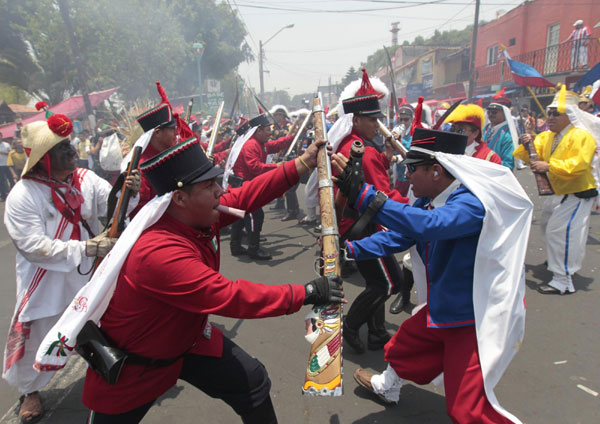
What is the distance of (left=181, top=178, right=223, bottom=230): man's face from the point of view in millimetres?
1811

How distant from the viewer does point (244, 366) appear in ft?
7.02

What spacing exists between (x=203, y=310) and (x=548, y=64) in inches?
933

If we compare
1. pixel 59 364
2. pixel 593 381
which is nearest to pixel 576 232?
pixel 593 381

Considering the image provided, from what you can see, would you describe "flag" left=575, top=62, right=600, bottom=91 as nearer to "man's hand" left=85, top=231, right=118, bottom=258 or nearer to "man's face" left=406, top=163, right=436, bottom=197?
"man's face" left=406, top=163, right=436, bottom=197

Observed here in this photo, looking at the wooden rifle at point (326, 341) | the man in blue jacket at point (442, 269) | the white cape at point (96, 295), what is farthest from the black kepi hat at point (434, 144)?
the white cape at point (96, 295)

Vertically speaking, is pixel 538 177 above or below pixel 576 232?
above

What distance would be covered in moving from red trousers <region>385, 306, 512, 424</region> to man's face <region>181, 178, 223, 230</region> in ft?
4.84

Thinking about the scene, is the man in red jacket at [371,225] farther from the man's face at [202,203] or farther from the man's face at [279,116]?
the man's face at [279,116]

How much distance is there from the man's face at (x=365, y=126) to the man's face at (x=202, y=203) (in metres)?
1.92

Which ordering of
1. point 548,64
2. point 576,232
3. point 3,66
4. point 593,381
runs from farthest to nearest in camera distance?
point 3,66 < point 548,64 < point 576,232 < point 593,381

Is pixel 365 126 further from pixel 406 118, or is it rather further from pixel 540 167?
pixel 406 118

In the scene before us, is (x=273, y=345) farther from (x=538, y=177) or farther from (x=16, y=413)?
(x=538, y=177)

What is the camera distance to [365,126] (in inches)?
134

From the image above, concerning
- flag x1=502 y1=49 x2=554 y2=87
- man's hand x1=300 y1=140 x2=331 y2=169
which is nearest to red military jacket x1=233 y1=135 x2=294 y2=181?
man's hand x1=300 y1=140 x2=331 y2=169
